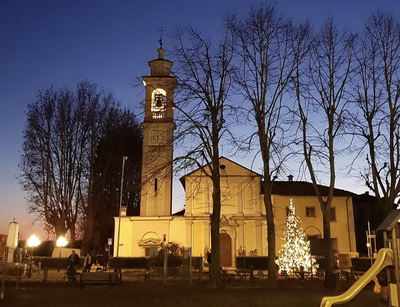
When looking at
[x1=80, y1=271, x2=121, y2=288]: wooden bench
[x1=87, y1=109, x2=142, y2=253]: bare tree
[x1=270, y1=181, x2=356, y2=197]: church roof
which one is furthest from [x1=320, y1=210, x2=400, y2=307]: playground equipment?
[x1=270, y1=181, x2=356, y2=197]: church roof

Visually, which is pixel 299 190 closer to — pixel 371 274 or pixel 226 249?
pixel 226 249

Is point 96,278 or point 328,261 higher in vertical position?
point 328,261

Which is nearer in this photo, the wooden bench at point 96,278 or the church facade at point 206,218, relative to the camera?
the wooden bench at point 96,278

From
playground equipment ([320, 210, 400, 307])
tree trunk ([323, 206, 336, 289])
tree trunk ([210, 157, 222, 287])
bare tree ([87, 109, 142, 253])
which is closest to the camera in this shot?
playground equipment ([320, 210, 400, 307])

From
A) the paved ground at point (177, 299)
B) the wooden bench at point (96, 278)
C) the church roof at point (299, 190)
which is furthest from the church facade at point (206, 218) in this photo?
the paved ground at point (177, 299)

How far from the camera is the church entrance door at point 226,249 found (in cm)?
3875

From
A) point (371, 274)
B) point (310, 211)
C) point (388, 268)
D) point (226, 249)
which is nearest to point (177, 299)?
point (371, 274)

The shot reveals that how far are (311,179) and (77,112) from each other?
2427cm

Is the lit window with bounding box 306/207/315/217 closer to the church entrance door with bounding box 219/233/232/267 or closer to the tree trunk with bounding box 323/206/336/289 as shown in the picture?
the church entrance door with bounding box 219/233/232/267

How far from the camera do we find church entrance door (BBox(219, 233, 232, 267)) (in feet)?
127

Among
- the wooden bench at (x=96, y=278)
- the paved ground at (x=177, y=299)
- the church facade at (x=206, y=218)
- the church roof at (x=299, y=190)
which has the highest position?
the church roof at (x=299, y=190)

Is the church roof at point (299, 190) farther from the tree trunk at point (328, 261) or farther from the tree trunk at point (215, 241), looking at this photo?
the tree trunk at point (215, 241)

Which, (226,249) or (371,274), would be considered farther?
(226,249)

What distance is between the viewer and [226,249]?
3903 centimetres
